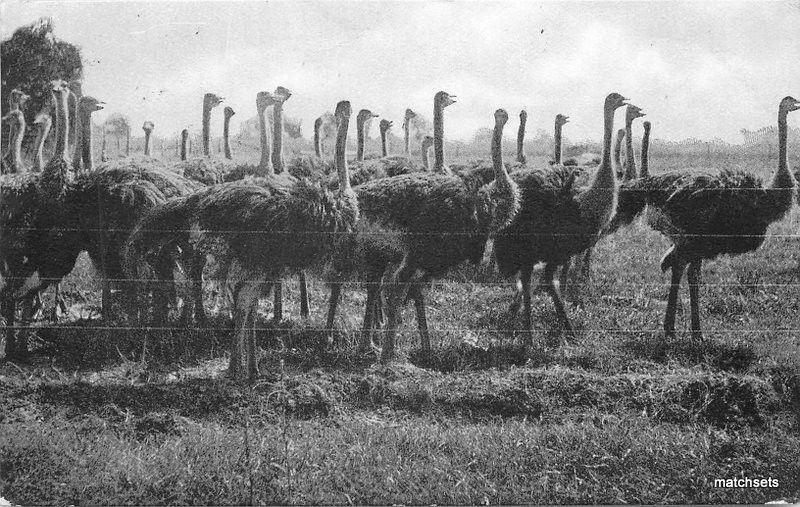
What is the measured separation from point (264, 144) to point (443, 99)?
1475 millimetres

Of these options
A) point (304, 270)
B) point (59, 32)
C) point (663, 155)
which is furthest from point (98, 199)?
point (663, 155)

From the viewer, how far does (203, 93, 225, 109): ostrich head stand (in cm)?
698

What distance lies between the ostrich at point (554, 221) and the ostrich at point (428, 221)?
0.30m

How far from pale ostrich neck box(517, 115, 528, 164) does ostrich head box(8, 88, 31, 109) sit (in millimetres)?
3932

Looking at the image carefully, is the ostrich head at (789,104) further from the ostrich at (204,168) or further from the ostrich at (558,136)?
the ostrich at (204,168)

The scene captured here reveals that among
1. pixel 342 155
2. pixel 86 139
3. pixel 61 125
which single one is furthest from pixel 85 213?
pixel 342 155

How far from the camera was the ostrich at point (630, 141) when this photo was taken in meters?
7.45

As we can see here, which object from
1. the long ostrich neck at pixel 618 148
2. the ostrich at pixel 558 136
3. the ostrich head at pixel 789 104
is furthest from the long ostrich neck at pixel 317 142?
the ostrich head at pixel 789 104

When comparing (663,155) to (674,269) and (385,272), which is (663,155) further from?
(385,272)

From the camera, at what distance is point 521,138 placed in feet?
24.8

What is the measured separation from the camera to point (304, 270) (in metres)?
7.04

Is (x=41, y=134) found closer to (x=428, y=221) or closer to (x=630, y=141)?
(x=428, y=221)

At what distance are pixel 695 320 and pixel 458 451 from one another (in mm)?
2212

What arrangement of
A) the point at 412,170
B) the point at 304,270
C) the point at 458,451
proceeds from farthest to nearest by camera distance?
1. the point at 412,170
2. the point at 304,270
3. the point at 458,451
